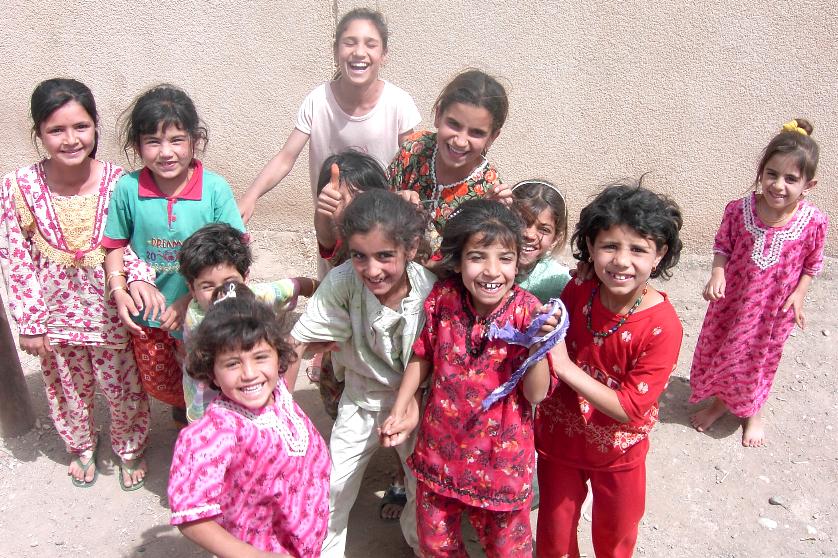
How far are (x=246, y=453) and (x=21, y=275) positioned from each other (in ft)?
4.99

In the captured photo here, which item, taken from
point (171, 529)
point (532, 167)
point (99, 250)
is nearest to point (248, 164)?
point (532, 167)

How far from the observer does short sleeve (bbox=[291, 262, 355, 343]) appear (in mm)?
2283

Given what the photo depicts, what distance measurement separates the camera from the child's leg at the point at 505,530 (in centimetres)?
215

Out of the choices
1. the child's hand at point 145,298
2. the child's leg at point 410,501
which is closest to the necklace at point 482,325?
the child's leg at point 410,501

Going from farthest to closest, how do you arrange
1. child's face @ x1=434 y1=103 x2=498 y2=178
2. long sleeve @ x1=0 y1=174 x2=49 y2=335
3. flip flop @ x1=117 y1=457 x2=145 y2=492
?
flip flop @ x1=117 y1=457 x2=145 y2=492 < long sleeve @ x1=0 y1=174 x2=49 y2=335 < child's face @ x1=434 y1=103 x2=498 y2=178

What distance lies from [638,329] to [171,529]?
1974 millimetres

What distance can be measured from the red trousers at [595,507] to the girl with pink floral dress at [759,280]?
1.16 meters

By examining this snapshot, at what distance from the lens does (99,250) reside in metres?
2.67

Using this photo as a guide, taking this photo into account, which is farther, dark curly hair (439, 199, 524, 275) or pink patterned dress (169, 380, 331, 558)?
dark curly hair (439, 199, 524, 275)

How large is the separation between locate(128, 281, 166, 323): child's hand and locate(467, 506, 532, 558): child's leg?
1328 mm

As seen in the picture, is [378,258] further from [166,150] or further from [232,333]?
[166,150]

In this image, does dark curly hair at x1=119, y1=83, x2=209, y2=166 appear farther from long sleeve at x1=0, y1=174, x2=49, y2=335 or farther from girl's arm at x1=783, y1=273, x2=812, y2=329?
girl's arm at x1=783, y1=273, x2=812, y2=329

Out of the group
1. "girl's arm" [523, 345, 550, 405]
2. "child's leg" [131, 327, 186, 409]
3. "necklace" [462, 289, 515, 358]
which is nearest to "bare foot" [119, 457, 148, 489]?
"child's leg" [131, 327, 186, 409]

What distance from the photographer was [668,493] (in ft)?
9.83
